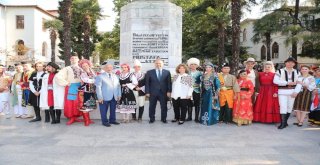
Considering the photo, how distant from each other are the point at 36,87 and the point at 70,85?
48.5 inches

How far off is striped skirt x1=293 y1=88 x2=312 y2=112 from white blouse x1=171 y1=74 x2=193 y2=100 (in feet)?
9.34

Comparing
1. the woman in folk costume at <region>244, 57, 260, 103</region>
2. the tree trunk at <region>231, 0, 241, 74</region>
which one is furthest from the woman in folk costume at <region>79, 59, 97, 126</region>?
the tree trunk at <region>231, 0, 241, 74</region>

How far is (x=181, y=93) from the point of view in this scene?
9.45 meters

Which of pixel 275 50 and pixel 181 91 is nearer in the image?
pixel 181 91

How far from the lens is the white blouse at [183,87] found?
371 inches

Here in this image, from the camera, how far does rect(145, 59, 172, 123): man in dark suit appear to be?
9500mm

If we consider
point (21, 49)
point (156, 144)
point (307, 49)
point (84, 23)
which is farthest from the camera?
point (21, 49)

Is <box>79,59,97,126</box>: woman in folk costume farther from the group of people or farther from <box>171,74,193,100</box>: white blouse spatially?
<box>171,74,193,100</box>: white blouse

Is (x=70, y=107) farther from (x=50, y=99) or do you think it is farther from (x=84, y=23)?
(x=84, y=23)

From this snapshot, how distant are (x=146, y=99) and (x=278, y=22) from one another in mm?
18980

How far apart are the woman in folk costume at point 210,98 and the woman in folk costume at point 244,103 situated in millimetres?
542

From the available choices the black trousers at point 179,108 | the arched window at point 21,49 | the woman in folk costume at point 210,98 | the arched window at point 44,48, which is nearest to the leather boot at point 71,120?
the black trousers at point 179,108

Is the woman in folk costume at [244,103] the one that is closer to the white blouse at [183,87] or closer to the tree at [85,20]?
the white blouse at [183,87]

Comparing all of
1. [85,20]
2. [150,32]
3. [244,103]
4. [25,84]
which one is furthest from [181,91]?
[85,20]
